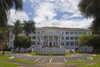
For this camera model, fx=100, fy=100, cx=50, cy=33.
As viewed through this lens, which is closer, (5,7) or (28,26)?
(5,7)

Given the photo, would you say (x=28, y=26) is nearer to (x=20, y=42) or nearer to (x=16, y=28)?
(x=16, y=28)

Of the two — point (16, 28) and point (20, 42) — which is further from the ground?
point (16, 28)

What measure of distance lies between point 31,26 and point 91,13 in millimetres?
38666

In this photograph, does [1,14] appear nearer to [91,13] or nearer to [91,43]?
[91,13]

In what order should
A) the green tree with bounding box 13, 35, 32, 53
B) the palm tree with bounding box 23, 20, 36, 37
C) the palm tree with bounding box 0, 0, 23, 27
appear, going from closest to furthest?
the palm tree with bounding box 0, 0, 23, 27
the green tree with bounding box 13, 35, 32, 53
the palm tree with bounding box 23, 20, 36, 37

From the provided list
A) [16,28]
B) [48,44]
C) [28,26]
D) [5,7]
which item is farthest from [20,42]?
[5,7]

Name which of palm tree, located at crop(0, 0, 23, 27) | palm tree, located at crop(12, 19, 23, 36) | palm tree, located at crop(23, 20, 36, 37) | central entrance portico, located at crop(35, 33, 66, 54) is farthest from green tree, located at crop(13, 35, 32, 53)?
palm tree, located at crop(0, 0, 23, 27)

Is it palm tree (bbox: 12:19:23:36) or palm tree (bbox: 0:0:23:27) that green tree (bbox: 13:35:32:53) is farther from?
palm tree (bbox: 0:0:23:27)

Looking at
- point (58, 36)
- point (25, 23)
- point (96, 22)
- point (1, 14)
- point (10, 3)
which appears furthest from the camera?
point (58, 36)

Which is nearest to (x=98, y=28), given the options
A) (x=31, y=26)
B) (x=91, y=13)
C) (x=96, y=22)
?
(x=96, y=22)

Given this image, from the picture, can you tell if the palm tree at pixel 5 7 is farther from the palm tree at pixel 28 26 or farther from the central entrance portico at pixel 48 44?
the palm tree at pixel 28 26

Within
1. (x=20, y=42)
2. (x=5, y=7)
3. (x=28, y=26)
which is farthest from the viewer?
(x=28, y=26)

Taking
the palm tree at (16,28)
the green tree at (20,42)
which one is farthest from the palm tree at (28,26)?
the green tree at (20,42)

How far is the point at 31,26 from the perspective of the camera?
153 feet
